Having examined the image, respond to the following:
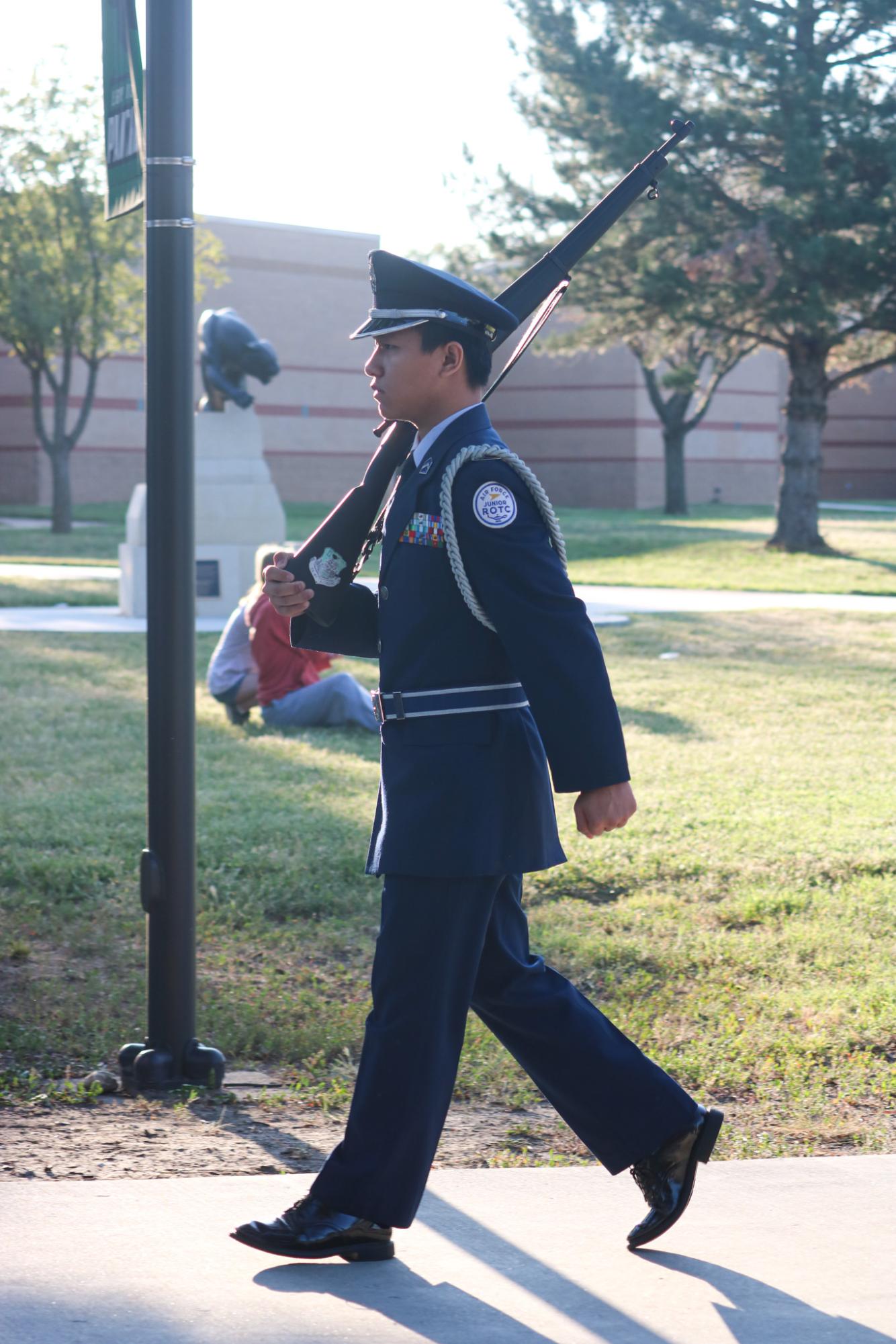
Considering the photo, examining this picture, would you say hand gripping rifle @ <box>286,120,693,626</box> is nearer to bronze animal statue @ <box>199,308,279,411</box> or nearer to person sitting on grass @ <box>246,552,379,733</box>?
person sitting on grass @ <box>246,552,379,733</box>

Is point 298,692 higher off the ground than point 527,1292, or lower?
higher

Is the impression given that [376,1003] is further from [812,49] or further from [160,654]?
[812,49]

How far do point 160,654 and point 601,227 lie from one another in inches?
58.4

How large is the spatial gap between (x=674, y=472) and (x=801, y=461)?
16.9m

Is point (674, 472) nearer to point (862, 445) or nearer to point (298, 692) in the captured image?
point (862, 445)

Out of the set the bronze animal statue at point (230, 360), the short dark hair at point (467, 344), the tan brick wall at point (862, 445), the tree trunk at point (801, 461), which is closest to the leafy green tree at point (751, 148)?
the tree trunk at point (801, 461)

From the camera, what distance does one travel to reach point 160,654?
382cm

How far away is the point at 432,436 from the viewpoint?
298 centimetres

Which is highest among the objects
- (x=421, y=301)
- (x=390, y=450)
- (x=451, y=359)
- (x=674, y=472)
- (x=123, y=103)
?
(x=674, y=472)

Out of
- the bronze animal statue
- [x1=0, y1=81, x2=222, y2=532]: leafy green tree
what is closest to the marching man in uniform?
the bronze animal statue

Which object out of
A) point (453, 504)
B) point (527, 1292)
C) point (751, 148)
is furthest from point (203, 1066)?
point (751, 148)

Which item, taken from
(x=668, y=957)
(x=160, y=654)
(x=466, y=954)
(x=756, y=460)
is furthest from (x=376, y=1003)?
(x=756, y=460)

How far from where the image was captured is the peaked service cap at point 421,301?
289 cm

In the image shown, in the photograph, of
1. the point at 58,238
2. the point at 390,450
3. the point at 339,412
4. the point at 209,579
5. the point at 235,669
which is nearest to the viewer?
the point at 390,450
